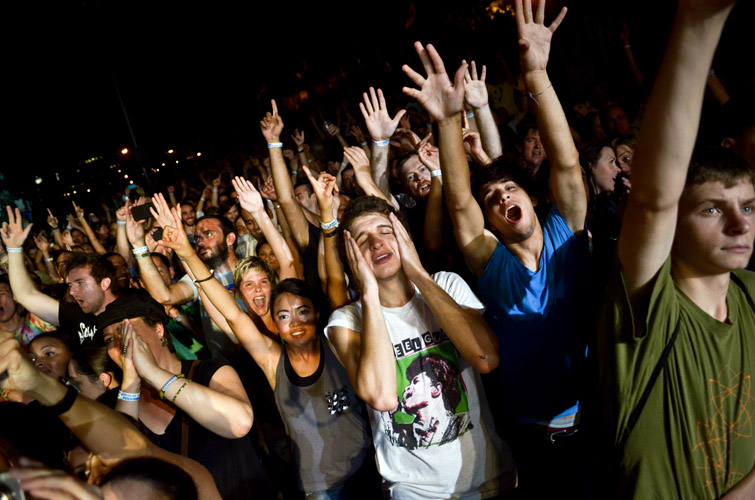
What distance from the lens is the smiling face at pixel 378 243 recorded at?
2.02m

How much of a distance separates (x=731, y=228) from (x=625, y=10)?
6374mm

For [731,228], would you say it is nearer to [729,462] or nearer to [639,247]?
[639,247]

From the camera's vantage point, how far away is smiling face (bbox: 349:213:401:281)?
6.62ft

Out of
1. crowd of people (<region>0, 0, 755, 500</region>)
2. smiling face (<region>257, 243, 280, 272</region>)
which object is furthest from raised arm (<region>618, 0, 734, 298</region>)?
smiling face (<region>257, 243, 280, 272</region>)

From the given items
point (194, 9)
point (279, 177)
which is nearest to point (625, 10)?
point (279, 177)

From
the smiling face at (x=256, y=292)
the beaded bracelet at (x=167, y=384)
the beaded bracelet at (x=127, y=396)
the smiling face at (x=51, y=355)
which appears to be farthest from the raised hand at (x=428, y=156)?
the smiling face at (x=51, y=355)

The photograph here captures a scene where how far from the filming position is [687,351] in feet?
4.52

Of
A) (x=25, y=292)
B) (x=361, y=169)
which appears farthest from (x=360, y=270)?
(x=25, y=292)

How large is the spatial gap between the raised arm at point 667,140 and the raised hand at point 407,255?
0.80m

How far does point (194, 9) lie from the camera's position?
44.7ft

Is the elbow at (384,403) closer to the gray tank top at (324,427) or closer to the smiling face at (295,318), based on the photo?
the gray tank top at (324,427)

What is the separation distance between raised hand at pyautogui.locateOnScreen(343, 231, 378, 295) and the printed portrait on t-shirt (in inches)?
12.2

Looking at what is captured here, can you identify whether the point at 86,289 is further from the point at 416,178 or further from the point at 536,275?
the point at 536,275

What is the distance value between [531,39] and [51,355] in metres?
3.29
